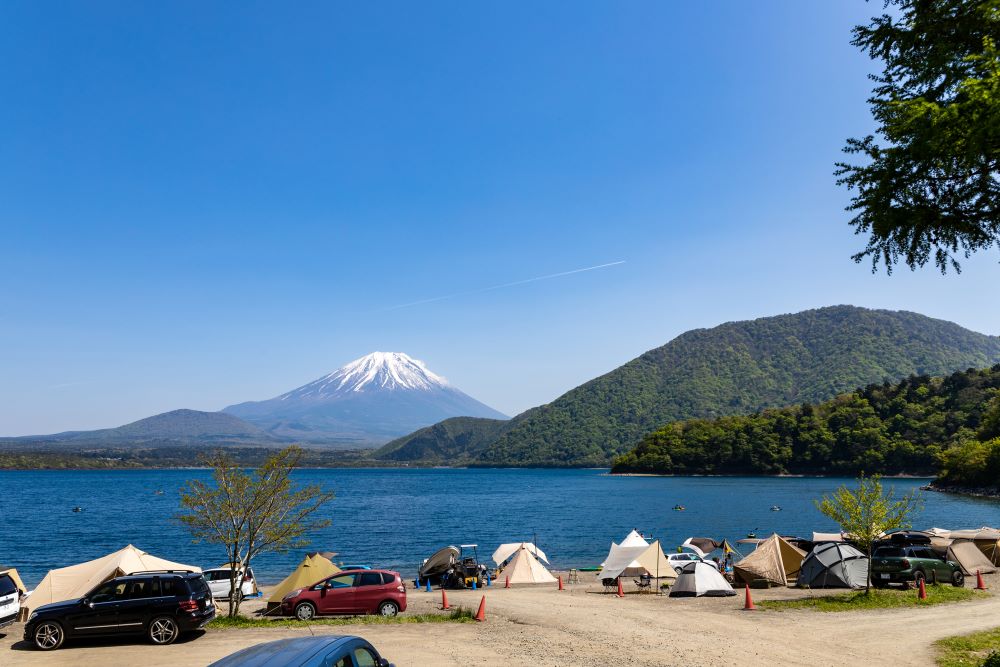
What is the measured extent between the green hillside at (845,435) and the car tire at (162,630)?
5548 inches

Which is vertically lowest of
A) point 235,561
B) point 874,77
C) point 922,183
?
point 235,561

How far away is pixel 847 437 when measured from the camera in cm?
15812

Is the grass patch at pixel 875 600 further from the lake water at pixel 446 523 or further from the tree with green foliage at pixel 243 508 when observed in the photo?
the lake water at pixel 446 523

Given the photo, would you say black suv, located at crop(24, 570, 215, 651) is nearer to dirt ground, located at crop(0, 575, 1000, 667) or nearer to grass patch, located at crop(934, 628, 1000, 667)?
dirt ground, located at crop(0, 575, 1000, 667)

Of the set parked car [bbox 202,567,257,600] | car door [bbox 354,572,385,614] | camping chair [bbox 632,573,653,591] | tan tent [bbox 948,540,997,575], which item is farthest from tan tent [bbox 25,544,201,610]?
tan tent [bbox 948,540,997,575]

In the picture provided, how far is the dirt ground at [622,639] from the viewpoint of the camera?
14531 mm

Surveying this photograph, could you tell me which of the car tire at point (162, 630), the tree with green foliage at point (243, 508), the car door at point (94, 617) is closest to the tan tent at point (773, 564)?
the tree with green foliage at point (243, 508)

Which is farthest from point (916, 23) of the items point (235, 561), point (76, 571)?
point (76, 571)

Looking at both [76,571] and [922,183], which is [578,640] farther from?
[76,571]

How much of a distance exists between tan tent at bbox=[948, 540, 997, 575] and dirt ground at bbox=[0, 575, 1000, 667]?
807 centimetres

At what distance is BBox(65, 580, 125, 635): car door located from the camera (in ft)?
52.8

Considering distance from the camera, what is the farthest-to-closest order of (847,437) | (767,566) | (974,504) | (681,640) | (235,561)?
1. (847,437)
2. (974,504)
3. (767,566)
4. (235,561)
5. (681,640)

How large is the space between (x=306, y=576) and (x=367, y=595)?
13.2 ft

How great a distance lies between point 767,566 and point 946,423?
149 metres
